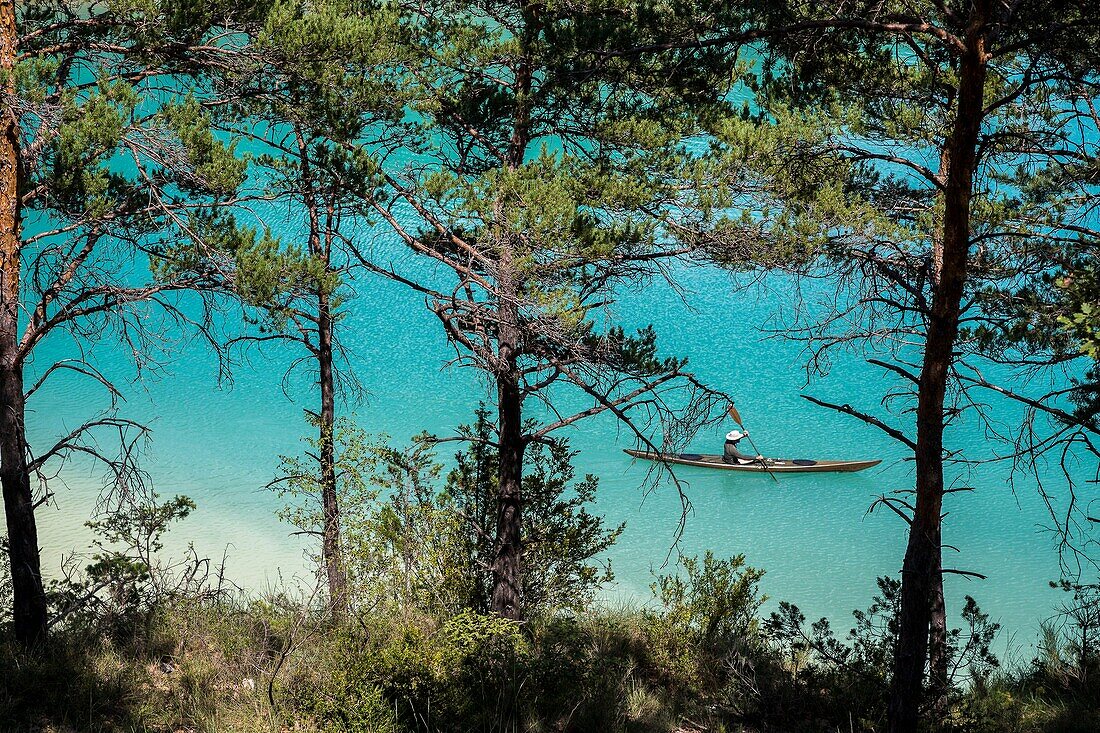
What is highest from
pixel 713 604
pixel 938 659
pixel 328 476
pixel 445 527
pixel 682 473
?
pixel 682 473

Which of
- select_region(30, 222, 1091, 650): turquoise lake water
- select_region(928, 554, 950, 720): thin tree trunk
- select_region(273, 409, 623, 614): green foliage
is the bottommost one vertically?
select_region(928, 554, 950, 720): thin tree trunk

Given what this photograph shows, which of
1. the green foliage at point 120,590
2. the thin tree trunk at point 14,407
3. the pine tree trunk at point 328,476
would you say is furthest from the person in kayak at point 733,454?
the thin tree trunk at point 14,407

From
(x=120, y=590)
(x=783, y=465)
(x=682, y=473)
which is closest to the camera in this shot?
(x=120, y=590)

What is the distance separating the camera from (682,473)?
1551cm

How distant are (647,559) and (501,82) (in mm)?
7766

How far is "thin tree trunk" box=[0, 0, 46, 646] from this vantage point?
16.4ft

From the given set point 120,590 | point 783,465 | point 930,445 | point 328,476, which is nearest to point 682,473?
point 783,465

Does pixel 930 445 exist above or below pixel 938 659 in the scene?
above

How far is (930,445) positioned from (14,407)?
4.98 metres

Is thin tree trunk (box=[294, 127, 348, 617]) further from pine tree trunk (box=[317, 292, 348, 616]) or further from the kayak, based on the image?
the kayak

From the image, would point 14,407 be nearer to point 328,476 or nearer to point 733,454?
point 328,476

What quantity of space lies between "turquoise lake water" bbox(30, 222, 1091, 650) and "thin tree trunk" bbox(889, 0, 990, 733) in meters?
3.49

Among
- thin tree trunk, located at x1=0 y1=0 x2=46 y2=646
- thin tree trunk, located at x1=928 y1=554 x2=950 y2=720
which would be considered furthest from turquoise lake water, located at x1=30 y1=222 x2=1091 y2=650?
thin tree trunk, located at x1=0 y1=0 x2=46 y2=646

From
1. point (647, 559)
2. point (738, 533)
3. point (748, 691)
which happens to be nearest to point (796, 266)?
point (748, 691)
